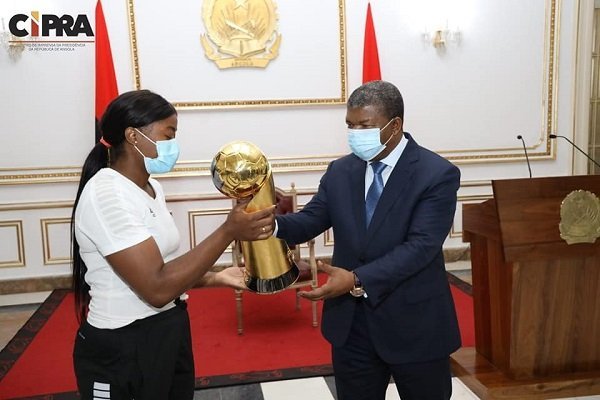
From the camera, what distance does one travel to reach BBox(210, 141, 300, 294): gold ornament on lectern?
1470 mm

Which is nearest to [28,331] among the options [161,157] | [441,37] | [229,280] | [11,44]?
[11,44]

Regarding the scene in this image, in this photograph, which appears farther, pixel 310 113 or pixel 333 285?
pixel 310 113

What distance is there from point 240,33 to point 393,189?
11.7 ft

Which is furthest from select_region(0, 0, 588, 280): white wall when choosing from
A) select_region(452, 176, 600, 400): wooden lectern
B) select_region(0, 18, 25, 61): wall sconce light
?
select_region(452, 176, 600, 400): wooden lectern

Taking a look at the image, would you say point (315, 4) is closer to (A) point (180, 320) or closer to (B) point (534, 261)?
(B) point (534, 261)

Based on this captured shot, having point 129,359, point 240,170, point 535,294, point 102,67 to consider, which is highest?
point 102,67

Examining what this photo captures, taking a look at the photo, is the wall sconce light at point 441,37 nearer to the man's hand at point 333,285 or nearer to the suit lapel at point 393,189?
the suit lapel at point 393,189

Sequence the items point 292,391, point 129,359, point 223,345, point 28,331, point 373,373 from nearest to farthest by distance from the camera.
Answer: point 129,359
point 373,373
point 292,391
point 223,345
point 28,331

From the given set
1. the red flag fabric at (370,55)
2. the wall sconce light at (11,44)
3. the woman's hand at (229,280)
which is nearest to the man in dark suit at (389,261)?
the woman's hand at (229,280)

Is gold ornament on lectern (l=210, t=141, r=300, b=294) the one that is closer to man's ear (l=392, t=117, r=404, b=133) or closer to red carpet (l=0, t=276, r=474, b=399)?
man's ear (l=392, t=117, r=404, b=133)

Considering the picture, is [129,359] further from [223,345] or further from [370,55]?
[370,55]

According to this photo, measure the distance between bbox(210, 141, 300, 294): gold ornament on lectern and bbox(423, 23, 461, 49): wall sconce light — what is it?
3.94 meters

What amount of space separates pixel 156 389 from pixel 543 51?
508 cm

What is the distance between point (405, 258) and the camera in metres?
1.62
